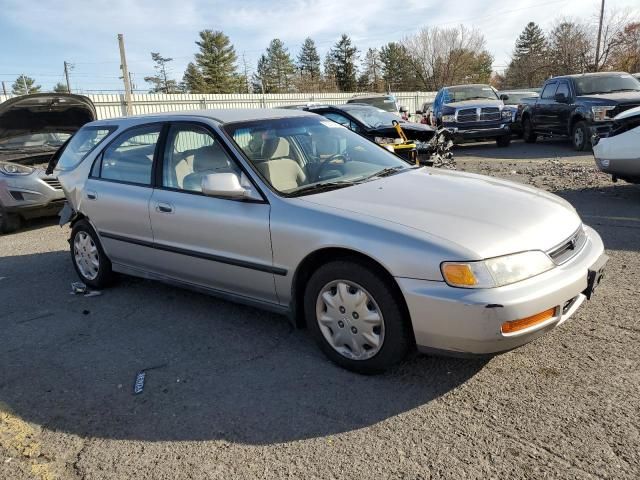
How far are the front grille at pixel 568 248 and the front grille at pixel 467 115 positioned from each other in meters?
A: 11.9

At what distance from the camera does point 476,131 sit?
48.0ft

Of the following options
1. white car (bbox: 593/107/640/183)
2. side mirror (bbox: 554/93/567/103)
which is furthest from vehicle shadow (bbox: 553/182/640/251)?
side mirror (bbox: 554/93/567/103)

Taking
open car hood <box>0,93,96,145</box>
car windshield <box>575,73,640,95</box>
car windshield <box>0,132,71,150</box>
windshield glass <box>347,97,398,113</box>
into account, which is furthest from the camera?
windshield glass <box>347,97,398,113</box>

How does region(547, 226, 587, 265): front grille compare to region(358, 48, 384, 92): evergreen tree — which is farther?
region(358, 48, 384, 92): evergreen tree

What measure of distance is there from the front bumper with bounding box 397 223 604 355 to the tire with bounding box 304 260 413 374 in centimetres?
13

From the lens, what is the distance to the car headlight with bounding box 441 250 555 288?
263 centimetres

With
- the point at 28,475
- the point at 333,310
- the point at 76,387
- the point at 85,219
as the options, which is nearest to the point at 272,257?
the point at 333,310

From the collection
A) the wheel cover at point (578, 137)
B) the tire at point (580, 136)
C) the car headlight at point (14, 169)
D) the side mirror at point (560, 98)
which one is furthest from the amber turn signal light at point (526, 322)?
the side mirror at point (560, 98)

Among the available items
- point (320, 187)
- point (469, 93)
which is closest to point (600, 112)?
point (469, 93)

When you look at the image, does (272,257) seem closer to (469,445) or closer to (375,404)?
(375,404)

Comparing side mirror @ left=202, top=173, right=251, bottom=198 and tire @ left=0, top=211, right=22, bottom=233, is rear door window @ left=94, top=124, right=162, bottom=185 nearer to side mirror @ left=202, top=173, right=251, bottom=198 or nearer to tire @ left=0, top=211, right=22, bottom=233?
side mirror @ left=202, top=173, right=251, bottom=198

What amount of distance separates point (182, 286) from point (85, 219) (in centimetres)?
153

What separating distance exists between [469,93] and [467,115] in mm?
1502

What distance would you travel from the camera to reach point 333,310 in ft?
10.4
